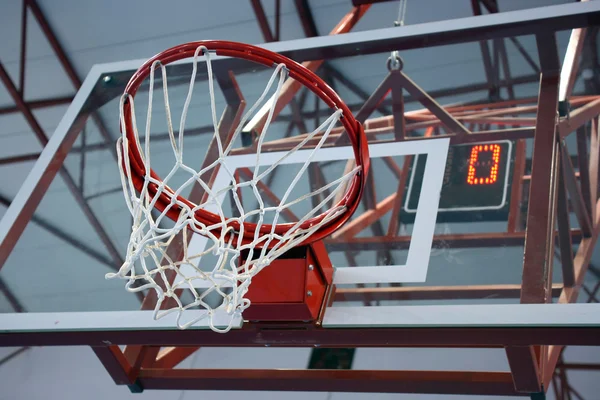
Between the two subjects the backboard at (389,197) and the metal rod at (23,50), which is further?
the metal rod at (23,50)

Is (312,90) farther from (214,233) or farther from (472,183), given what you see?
(472,183)

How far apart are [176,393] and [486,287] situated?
3.37 m

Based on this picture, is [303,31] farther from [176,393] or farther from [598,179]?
[598,179]

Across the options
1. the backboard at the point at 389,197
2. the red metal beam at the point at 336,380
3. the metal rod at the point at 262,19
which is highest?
the backboard at the point at 389,197

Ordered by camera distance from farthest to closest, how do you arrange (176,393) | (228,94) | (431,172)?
1. (176,393)
2. (228,94)
3. (431,172)

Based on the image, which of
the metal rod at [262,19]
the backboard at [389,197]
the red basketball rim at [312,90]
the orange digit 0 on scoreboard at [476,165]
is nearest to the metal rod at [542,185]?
the backboard at [389,197]

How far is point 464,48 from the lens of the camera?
2502 millimetres

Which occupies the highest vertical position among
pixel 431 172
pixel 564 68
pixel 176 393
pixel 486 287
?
pixel 564 68

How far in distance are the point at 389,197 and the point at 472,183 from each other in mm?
277

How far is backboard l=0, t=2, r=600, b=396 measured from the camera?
202 cm

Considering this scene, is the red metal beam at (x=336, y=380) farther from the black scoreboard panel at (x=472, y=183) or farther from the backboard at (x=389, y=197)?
the black scoreboard panel at (x=472, y=183)

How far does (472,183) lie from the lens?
7.59 ft

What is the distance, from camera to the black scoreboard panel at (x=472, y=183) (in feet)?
7.38

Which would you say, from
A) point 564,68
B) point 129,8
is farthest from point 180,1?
point 564,68
